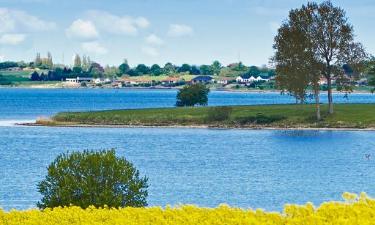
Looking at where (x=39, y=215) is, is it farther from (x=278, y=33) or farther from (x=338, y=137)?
(x=278, y=33)

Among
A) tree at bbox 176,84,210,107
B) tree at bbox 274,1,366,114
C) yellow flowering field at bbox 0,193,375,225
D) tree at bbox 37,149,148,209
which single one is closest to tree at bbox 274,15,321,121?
tree at bbox 274,1,366,114

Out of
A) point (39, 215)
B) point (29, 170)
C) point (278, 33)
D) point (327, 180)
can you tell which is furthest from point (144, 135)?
point (39, 215)

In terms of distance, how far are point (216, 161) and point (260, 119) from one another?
52751mm

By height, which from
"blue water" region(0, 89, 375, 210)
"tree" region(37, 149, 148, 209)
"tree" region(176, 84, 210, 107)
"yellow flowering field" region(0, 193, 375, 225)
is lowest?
"blue water" region(0, 89, 375, 210)

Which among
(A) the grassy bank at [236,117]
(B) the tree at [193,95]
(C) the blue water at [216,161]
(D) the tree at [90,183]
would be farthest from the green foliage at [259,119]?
(D) the tree at [90,183]

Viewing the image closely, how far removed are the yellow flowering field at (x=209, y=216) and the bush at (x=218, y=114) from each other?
442ft

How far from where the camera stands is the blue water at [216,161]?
73.3 meters

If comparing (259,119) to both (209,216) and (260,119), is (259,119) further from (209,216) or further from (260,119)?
(209,216)

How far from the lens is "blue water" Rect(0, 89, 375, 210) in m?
73.3

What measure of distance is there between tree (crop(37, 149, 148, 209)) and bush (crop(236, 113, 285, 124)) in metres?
113

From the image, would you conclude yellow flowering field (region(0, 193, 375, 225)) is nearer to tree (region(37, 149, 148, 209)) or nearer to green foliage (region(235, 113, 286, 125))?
tree (region(37, 149, 148, 209))

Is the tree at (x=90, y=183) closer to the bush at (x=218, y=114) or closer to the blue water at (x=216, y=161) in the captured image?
the blue water at (x=216, y=161)

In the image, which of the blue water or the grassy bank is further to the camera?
the grassy bank

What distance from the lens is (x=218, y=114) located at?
162 meters
